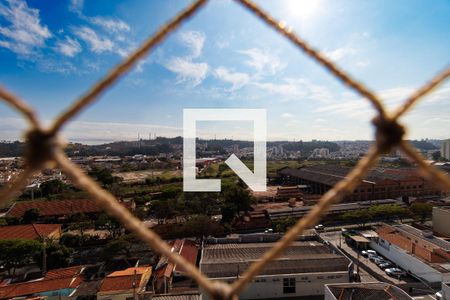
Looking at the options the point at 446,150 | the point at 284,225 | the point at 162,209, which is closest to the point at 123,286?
the point at 162,209

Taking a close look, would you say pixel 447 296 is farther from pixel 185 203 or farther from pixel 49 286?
pixel 185 203

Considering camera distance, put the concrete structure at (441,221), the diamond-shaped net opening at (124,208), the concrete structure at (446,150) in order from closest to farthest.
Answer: the diamond-shaped net opening at (124,208) < the concrete structure at (441,221) < the concrete structure at (446,150)

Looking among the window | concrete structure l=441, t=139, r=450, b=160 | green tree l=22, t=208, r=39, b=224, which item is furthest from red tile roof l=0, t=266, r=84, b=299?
concrete structure l=441, t=139, r=450, b=160

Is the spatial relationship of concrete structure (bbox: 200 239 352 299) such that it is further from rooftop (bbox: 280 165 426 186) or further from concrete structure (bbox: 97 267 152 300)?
rooftop (bbox: 280 165 426 186)

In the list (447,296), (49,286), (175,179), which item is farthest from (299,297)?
(175,179)

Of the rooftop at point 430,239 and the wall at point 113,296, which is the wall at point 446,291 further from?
the wall at point 113,296

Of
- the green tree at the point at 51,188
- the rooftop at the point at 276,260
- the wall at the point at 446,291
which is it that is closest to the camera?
the wall at the point at 446,291

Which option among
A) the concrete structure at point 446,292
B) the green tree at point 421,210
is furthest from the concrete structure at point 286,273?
the green tree at point 421,210
